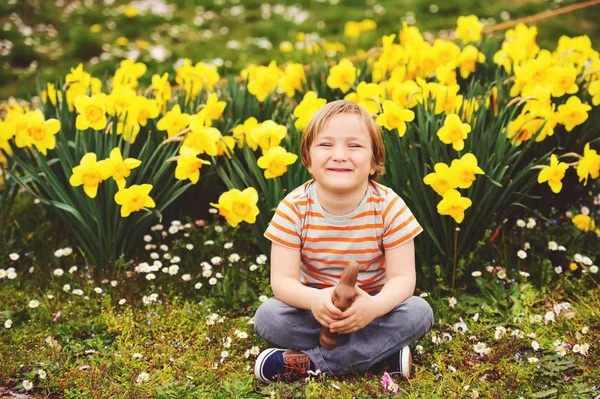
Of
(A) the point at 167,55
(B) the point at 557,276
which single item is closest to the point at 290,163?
(B) the point at 557,276

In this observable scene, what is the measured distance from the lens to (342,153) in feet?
6.58

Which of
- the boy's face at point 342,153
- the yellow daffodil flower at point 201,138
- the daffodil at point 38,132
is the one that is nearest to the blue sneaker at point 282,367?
the boy's face at point 342,153

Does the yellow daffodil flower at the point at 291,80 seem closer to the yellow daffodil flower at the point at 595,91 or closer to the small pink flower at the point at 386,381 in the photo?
the yellow daffodil flower at the point at 595,91

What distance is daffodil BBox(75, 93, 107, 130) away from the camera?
2688 millimetres

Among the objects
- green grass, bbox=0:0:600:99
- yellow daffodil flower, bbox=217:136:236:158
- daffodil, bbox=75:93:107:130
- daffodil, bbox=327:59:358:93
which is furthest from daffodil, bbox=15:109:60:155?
green grass, bbox=0:0:600:99

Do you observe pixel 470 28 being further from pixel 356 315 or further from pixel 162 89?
pixel 356 315

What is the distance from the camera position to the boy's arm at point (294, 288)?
197cm

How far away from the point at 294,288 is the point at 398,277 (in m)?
0.35

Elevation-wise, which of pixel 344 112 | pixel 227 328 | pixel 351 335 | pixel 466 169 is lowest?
pixel 227 328

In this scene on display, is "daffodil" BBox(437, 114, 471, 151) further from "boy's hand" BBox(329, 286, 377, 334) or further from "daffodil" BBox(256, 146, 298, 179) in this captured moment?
"boy's hand" BBox(329, 286, 377, 334)

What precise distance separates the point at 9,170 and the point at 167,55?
3273 millimetres

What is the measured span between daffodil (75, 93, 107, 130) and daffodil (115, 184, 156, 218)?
16.2 inches

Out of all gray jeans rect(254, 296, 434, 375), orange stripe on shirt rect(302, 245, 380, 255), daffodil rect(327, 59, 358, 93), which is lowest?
gray jeans rect(254, 296, 434, 375)

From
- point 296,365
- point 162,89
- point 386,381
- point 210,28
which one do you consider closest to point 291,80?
point 162,89
